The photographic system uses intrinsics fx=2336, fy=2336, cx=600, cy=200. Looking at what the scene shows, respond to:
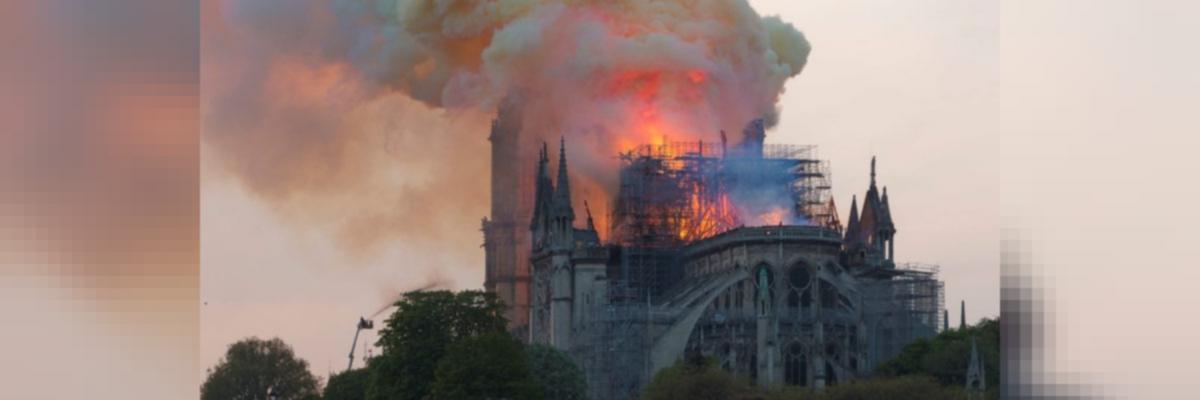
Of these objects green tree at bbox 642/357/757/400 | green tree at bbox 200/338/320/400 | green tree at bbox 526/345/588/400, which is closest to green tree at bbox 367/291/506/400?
green tree at bbox 526/345/588/400

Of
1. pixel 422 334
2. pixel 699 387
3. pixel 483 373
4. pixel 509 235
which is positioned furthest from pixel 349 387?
pixel 509 235

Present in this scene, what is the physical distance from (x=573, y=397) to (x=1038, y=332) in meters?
54.0

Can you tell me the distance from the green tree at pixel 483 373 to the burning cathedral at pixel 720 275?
13720 millimetres

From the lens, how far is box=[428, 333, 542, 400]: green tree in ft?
209

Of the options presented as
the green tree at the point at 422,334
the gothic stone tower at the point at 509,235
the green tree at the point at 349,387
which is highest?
the gothic stone tower at the point at 509,235

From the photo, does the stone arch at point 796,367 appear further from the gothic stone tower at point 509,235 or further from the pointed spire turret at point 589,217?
the gothic stone tower at point 509,235

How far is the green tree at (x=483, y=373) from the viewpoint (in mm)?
63719

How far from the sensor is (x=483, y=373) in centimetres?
6400

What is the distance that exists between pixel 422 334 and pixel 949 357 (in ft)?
58.6

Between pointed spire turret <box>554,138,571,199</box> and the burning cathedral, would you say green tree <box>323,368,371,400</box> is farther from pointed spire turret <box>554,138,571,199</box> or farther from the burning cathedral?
pointed spire turret <box>554,138,571,199</box>

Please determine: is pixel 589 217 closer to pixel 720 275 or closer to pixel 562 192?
pixel 562 192

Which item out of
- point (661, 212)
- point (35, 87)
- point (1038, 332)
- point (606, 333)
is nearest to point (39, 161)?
point (35, 87)

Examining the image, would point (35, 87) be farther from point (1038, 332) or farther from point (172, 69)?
point (1038, 332)

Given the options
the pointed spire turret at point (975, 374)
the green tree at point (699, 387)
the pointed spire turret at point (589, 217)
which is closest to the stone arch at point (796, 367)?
the pointed spire turret at point (589, 217)
